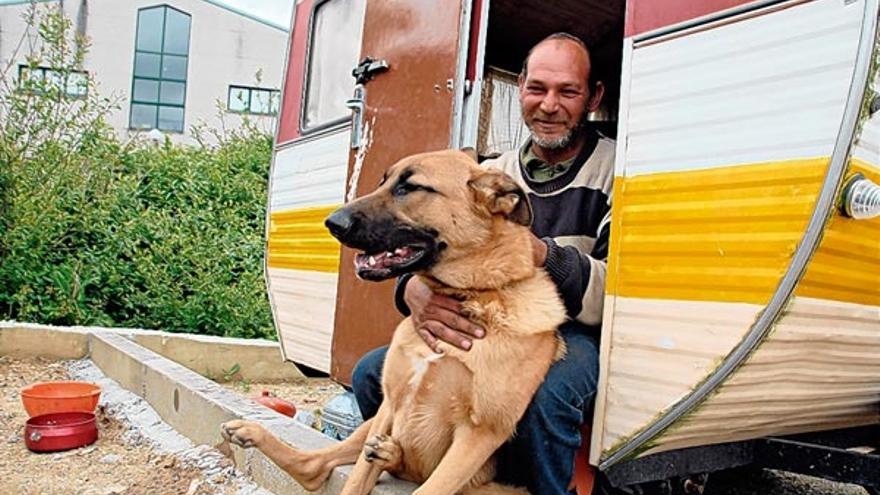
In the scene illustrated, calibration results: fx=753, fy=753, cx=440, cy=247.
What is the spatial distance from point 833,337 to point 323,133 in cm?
292

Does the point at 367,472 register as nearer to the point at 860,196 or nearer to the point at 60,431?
the point at 860,196

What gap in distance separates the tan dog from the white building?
20.2 meters

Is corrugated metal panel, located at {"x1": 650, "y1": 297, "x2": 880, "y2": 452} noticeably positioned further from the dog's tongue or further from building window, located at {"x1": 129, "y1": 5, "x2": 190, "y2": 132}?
building window, located at {"x1": 129, "y1": 5, "x2": 190, "y2": 132}

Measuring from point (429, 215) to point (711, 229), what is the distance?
29.4 inches

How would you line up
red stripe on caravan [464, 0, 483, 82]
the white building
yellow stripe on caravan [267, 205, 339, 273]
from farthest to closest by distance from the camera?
the white building < yellow stripe on caravan [267, 205, 339, 273] < red stripe on caravan [464, 0, 483, 82]

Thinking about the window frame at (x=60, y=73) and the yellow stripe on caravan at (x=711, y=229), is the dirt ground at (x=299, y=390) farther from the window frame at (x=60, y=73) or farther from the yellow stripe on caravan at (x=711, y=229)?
the yellow stripe on caravan at (x=711, y=229)

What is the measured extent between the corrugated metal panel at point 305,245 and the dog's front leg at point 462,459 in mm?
1970

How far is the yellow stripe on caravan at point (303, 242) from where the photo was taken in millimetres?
3936

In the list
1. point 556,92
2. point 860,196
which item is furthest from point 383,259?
point 860,196

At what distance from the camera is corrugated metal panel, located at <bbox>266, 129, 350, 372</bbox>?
13.0 ft

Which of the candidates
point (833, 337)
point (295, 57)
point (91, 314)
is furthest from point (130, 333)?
point (833, 337)

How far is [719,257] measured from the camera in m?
1.90

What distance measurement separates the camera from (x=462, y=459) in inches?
76.4

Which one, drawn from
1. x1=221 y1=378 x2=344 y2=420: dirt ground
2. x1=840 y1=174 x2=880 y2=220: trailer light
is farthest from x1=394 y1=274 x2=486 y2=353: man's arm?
x1=221 y1=378 x2=344 y2=420: dirt ground
